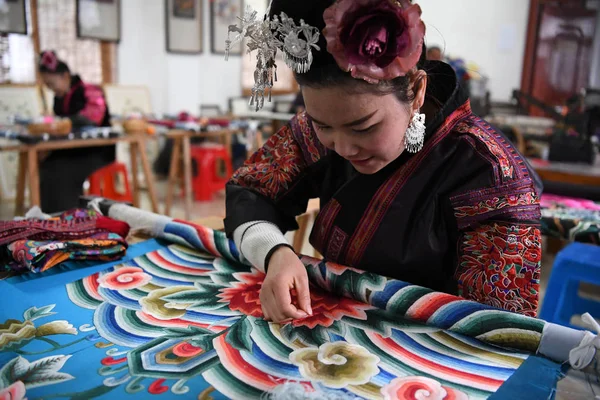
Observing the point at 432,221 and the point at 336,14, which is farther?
the point at 432,221

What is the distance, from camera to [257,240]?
93 centimetres

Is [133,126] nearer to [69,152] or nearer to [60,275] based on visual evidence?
[69,152]

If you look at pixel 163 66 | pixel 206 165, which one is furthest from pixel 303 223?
pixel 163 66

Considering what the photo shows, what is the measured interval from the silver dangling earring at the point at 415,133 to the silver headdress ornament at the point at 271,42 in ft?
0.69

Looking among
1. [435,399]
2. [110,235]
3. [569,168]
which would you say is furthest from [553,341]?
[569,168]

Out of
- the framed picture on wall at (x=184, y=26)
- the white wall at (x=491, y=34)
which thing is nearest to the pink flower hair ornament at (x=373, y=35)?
the framed picture on wall at (x=184, y=26)

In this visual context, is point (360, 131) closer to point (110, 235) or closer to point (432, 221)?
point (432, 221)

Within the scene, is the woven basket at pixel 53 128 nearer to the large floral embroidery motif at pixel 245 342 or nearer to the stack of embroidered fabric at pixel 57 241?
the stack of embroidered fabric at pixel 57 241

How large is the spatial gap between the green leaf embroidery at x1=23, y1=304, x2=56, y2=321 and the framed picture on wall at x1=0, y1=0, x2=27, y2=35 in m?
4.10

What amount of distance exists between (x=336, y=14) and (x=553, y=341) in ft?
1.73

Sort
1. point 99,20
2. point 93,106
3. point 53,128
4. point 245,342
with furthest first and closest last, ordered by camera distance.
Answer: point 99,20
point 93,106
point 53,128
point 245,342

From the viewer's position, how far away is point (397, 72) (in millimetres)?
717

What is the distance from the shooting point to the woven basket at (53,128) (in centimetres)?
290

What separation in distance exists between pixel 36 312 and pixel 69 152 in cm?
268
